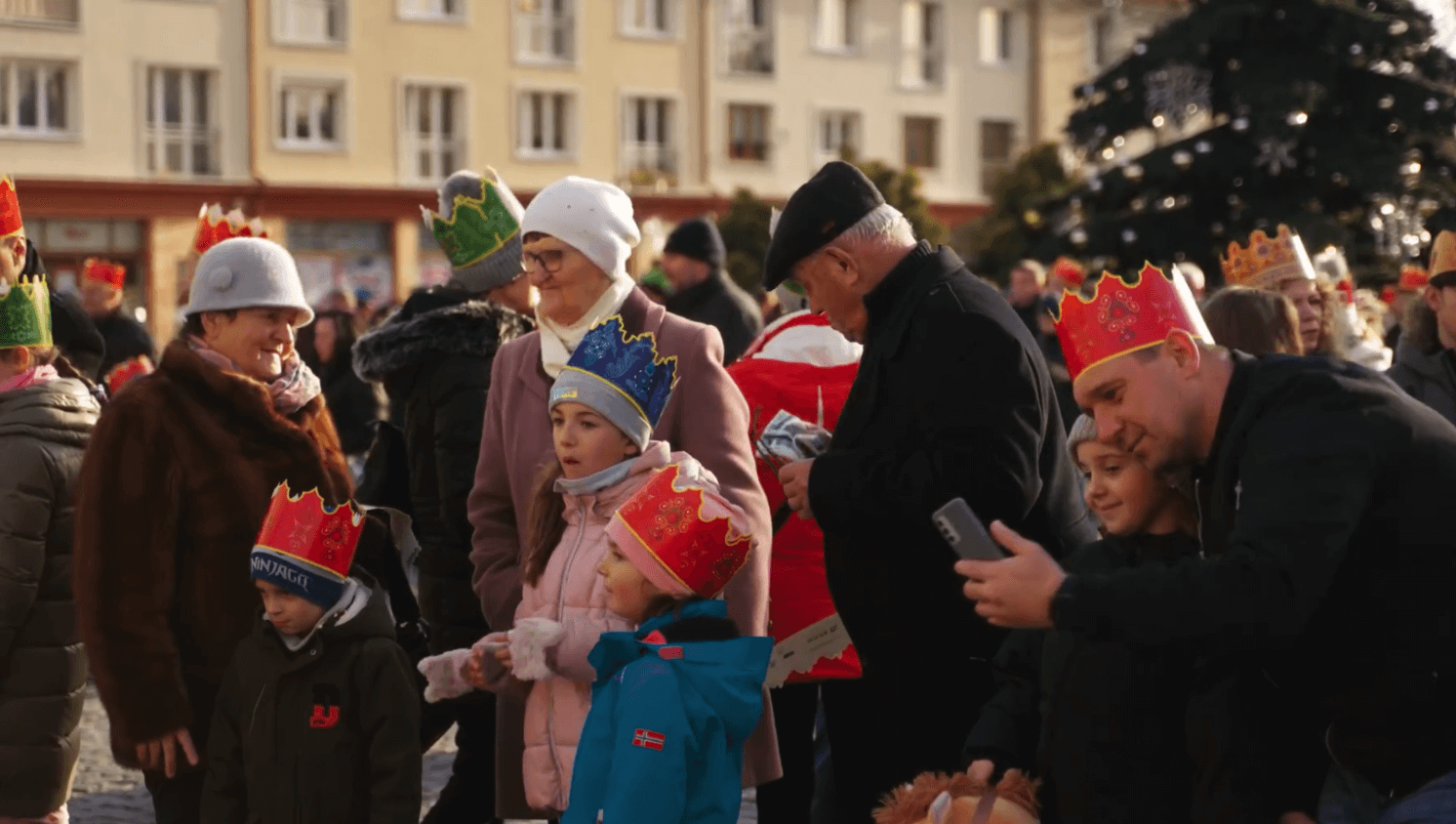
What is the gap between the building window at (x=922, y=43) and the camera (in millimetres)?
48031

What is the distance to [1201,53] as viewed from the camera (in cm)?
2173

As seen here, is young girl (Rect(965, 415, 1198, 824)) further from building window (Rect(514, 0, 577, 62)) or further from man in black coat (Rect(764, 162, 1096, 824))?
building window (Rect(514, 0, 577, 62))

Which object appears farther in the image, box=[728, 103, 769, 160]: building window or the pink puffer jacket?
box=[728, 103, 769, 160]: building window

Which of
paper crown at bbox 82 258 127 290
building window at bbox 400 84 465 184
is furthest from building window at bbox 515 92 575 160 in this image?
paper crown at bbox 82 258 127 290

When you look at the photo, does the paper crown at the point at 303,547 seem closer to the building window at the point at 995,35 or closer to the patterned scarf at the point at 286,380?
the patterned scarf at the point at 286,380

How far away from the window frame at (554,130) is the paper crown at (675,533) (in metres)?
38.2

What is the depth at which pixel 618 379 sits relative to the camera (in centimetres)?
496

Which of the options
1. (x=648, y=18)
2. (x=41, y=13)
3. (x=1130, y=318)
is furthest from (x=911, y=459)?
(x=648, y=18)

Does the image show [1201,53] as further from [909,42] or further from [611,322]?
[909,42]

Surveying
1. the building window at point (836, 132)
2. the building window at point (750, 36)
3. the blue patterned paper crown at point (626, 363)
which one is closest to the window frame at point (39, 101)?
the building window at point (750, 36)

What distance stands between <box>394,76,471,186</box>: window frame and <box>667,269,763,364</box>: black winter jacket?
29129mm

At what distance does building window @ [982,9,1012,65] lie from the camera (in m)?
49.5

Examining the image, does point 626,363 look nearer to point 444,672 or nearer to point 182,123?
point 444,672

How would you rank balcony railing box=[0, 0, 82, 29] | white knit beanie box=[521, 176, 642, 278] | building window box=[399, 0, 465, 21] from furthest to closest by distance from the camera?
building window box=[399, 0, 465, 21], balcony railing box=[0, 0, 82, 29], white knit beanie box=[521, 176, 642, 278]
